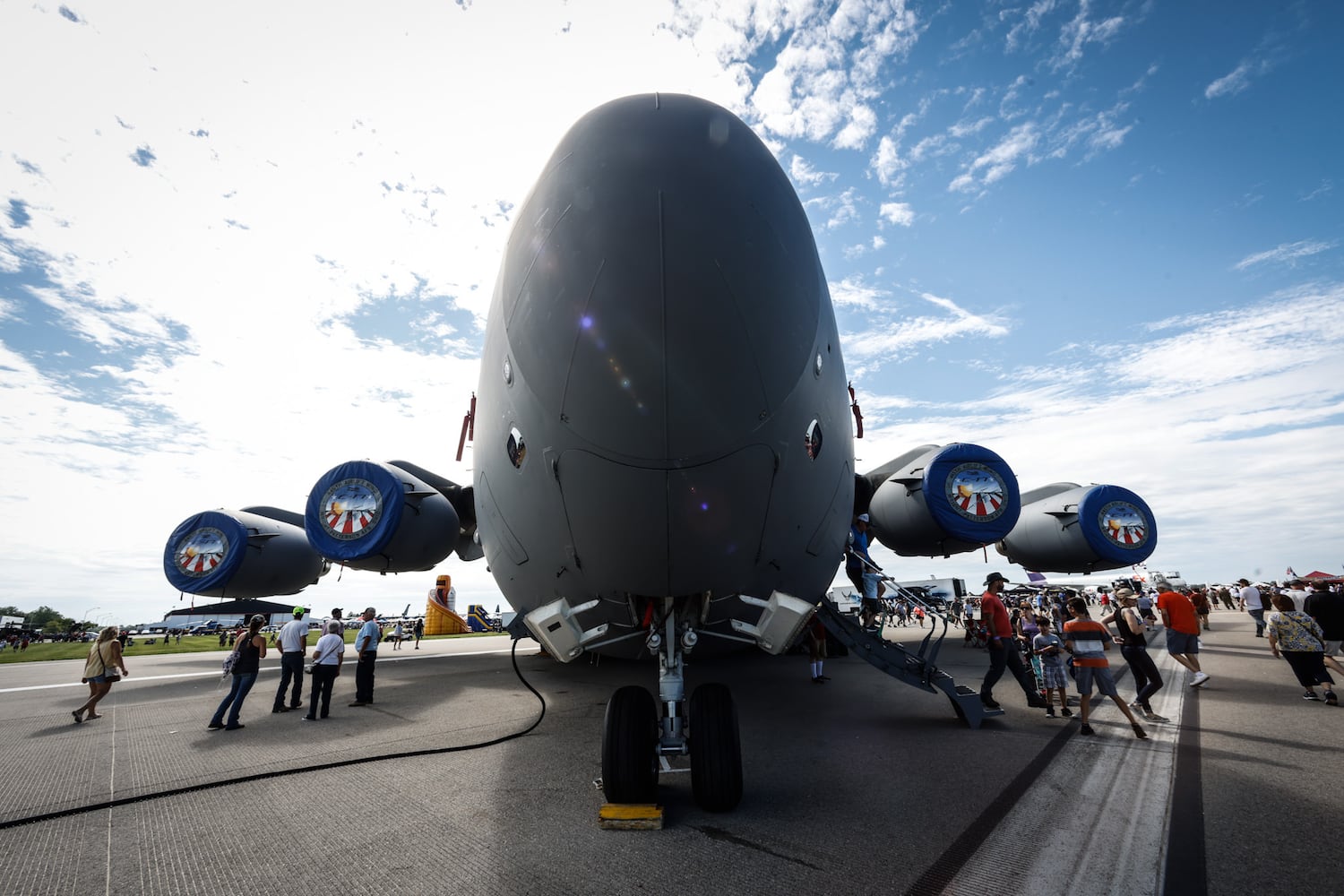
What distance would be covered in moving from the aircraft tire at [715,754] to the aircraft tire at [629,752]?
1.01ft

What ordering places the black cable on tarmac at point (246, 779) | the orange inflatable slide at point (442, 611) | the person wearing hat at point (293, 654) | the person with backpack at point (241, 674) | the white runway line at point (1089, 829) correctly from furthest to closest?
the orange inflatable slide at point (442, 611)
the person wearing hat at point (293, 654)
the person with backpack at point (241, 674)
the black cable on tarmac at point (246, 779)
the white runway line at point (1089, 829)

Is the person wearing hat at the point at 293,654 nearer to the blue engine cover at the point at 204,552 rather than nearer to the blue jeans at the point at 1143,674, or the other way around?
the blue engine cover at the point at 204,552

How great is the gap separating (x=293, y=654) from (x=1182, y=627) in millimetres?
13072

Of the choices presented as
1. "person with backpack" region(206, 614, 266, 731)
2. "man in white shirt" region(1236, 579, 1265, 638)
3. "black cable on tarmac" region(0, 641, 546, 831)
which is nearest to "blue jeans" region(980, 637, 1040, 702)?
"black cable on tarmac" region(0, 641, 546, 831)

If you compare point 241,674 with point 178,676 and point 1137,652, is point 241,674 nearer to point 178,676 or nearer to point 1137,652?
point 178,676

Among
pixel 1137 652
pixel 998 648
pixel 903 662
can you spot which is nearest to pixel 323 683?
pixel 903 662

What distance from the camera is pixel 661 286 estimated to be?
3.11 m

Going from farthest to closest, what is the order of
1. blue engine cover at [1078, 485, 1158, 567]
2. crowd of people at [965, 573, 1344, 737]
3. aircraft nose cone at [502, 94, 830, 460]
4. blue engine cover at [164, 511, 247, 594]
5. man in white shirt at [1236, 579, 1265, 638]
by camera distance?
man in white shirt at [1236, 579, 1265, 638] < blue engine cover at [164, 511, 247, 594] < blue engine cover at [1078, 485, 1158, 567] < crowd of people at [965, 573, 1344, 737] < aircraft nose cone at [502, 94, 830, 460]

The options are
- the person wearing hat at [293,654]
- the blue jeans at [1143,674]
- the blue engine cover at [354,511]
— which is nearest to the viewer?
the blue jeans at [1143,674]

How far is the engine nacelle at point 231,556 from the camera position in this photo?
11406mm

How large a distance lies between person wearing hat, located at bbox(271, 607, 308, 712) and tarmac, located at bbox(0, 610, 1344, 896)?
0.59 metres

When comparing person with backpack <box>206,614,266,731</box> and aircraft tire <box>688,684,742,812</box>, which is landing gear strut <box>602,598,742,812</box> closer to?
aircraft tire <box>688,684,742,812</box>

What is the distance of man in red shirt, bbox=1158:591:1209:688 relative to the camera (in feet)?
27.7

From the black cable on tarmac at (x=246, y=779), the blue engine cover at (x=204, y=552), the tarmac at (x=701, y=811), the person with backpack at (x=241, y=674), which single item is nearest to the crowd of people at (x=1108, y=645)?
the tarmac at (x=701, y=811)
